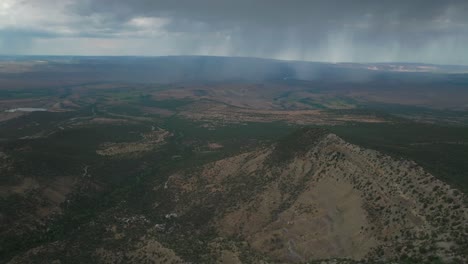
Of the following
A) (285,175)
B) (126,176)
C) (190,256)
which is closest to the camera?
(190,256)

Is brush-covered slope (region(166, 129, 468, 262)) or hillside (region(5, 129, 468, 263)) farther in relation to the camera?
hillside (region(5, 129, 468, 263))

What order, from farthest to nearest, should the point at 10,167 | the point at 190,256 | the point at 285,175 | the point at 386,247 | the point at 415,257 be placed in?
the point at 10,167 → the point at 285,175 → the point at 190,256 → the point at 386,247 → the point at 415,257

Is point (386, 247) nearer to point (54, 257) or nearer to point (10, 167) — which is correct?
point (54, 257)

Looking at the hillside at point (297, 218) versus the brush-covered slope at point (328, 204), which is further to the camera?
the hillside at point (297, 218)

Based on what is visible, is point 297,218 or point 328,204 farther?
point 297,218

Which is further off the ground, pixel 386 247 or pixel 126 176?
pixel 386 247

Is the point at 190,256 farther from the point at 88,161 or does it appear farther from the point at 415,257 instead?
the point at 88,161

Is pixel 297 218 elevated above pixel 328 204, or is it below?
below

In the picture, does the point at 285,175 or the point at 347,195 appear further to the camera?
the point at 285,175

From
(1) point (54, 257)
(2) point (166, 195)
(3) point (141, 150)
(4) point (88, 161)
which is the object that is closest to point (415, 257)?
(1) point (54, 257)
